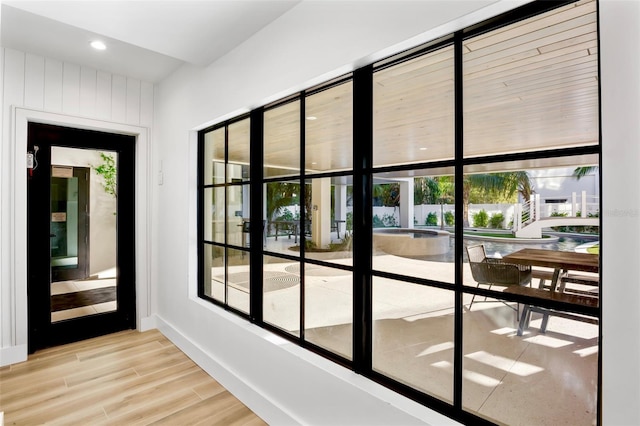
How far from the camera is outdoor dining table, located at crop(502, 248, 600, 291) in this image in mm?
1035

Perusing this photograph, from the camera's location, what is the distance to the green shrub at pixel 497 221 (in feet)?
3.94

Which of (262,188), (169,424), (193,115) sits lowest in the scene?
(169,424)

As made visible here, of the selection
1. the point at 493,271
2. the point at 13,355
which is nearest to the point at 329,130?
the point at 493,271

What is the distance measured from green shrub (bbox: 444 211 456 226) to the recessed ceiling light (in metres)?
2.89

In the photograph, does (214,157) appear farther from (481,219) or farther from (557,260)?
(557,260)

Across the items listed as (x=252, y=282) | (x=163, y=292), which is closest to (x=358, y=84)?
(x=252, y=282)

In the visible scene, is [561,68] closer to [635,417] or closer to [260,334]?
[635,417]

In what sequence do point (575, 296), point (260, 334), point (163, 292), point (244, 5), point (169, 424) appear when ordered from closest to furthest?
point (575, 296) → point (244, 5) → point (169, 424) → point (260, 334) → point (163, 292)

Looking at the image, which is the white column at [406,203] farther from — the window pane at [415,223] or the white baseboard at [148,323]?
the white baseboard at [148,323]

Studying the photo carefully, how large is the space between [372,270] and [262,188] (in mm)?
1052

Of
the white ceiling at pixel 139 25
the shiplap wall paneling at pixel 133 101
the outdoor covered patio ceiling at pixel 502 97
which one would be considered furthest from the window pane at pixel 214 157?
the outdoor covered patio ceiling at pixel 502 97

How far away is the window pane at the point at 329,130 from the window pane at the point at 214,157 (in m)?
1.09

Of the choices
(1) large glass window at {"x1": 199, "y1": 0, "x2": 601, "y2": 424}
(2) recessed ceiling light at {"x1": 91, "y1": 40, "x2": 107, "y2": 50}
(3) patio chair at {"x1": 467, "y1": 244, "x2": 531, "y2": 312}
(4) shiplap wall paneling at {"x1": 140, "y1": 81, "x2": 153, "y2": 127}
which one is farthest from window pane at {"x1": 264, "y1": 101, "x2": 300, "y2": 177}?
(4) shiplap wall paneling at {"x1": 140, "y1": 81, "x2": 153, "y2": 127}

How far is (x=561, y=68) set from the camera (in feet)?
3.58
